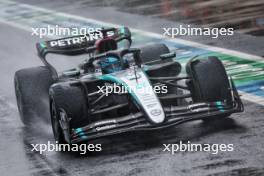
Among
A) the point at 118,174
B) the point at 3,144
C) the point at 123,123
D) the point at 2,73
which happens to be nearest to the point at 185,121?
the point at 123,123

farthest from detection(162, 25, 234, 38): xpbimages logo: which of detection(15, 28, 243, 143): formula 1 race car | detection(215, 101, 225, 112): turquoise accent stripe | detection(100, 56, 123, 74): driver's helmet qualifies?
detection(215, 101, 225, 112): turquoise accent stripe

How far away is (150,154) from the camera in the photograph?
37.4 feet

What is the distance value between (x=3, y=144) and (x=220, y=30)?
8.90m

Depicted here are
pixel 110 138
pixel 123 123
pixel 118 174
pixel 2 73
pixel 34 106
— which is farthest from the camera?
pixel 2 73

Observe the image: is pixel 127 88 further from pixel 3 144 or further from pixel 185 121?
pixel 3 144

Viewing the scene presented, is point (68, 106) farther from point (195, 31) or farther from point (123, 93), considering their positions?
point (195, 31)

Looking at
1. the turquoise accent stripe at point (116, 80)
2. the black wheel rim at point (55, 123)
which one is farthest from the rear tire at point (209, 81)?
the black wheel rim at point (55, 123)

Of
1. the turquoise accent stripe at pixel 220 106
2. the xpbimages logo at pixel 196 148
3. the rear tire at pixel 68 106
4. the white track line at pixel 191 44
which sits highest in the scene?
the rear tire at pixel 68 106

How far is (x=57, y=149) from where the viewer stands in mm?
12328

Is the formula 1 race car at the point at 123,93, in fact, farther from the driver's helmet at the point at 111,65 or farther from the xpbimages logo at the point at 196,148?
the xpbimages logo at the point at 196,148

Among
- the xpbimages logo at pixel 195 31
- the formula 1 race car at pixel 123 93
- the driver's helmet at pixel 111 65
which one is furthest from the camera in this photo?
the xpbimages logo at pixel 195 31

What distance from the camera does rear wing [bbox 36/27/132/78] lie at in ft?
47.8

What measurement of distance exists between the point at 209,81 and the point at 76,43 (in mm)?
3172

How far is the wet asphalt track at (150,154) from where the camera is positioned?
1054 cm
